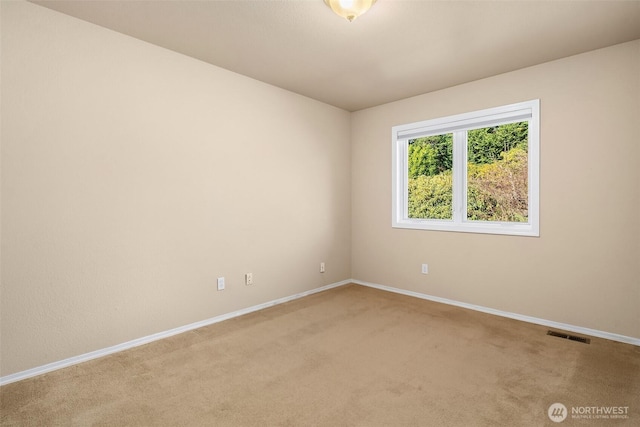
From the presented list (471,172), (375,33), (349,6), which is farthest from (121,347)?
(471,172)

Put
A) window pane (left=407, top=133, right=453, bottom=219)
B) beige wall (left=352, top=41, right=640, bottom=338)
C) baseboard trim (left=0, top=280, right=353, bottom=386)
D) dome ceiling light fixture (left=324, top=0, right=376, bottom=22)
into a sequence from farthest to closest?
window pane (left=407, top=133, right=453, bottom=219)
beige wall (left=352, top=41, right=640, bottom=338)
baseboard trim (left=0, top=280, right=353, bottom=386)
dome ceiling light fixture (left=324, top=0, right=376, bottom=22)

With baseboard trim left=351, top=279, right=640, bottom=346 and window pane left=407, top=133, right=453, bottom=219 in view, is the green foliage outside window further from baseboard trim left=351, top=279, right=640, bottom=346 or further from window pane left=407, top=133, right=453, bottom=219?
baseboard trim left=351, top=279, right=640, bottom=346

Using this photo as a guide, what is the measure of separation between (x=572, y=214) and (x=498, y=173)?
80cm

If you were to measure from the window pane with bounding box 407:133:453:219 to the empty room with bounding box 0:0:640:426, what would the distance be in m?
0.03

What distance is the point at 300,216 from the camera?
4.10 m

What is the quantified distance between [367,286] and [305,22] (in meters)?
3.25

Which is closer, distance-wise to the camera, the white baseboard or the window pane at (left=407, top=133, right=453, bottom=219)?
the white baseboard

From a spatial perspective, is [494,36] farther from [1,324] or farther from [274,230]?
[1,324]

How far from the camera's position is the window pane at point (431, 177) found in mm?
3971

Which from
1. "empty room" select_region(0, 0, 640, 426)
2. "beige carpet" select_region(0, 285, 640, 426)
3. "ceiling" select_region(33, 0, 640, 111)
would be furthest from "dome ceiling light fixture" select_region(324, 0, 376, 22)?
"beige carpet" select_region(0, 285, 640, 426)

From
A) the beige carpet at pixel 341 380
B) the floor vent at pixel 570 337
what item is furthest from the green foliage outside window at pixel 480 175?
the beige carpet at pixel 341 380

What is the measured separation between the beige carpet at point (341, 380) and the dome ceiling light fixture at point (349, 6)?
2315mm

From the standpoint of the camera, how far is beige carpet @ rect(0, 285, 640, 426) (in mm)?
1832

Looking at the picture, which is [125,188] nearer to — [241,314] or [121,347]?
[121,347]
